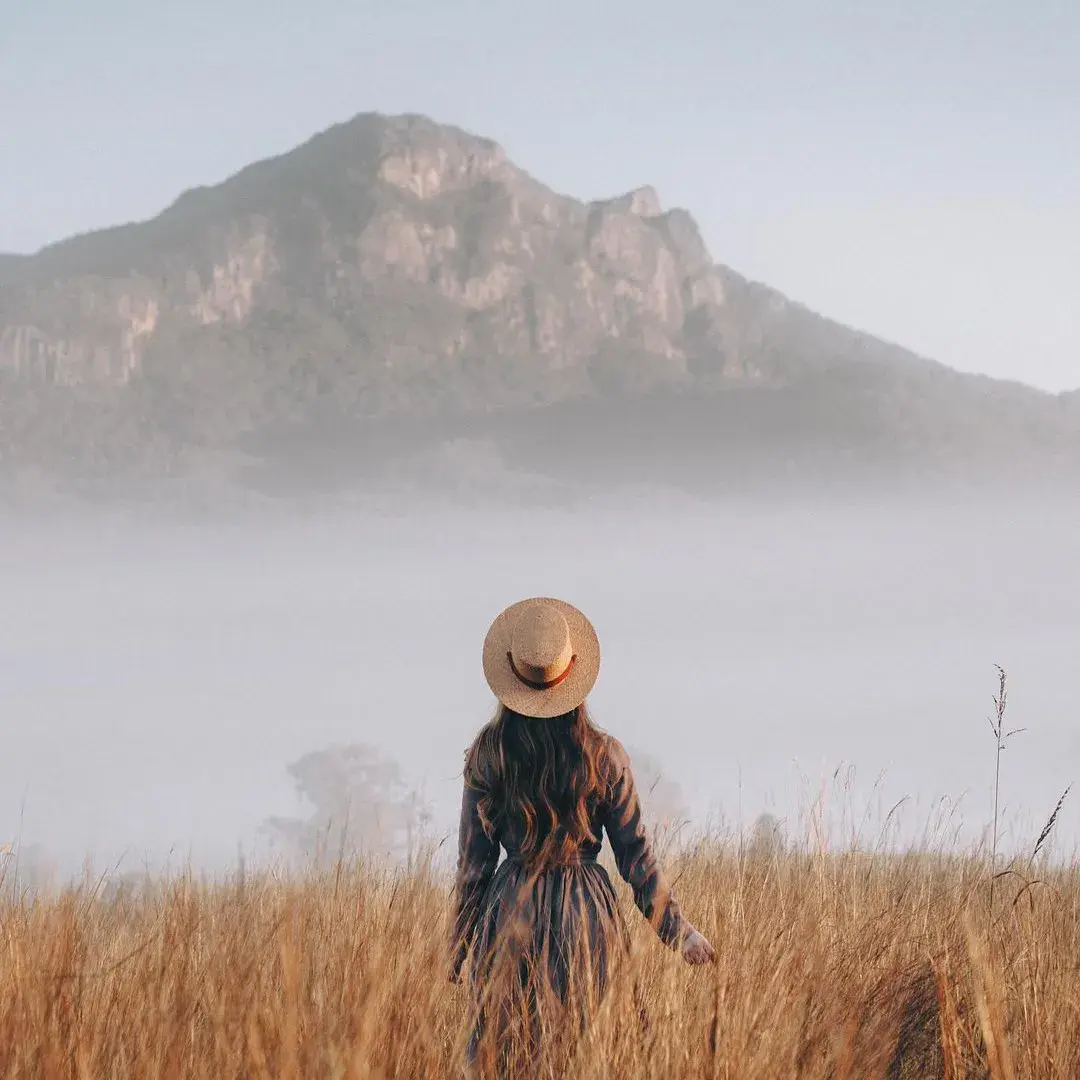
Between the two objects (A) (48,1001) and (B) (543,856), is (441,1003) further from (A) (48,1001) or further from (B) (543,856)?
(A) (48,1001)

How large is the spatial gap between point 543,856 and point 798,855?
142 inches

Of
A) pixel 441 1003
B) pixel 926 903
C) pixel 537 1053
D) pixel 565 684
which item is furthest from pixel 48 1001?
pixel 926 903

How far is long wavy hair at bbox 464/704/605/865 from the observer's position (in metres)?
3.49

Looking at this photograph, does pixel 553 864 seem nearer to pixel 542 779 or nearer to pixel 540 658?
pixel 542 779

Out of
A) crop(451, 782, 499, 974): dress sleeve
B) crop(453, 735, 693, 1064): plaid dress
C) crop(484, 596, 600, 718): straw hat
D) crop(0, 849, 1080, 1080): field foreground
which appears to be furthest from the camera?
crop(451, 782, 499, 974): dress sleeve

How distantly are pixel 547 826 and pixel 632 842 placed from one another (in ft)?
0.81

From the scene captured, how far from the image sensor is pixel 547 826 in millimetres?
3523

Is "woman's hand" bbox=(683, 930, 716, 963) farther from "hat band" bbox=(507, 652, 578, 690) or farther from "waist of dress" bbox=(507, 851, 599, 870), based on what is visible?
"hat band" bbox=(507, 652, 578, 690)

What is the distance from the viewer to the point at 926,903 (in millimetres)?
5227

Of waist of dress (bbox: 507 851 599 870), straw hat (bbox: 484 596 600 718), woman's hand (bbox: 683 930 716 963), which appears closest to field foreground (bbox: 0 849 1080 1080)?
woman's hand (bbox: 683 930 716 963)

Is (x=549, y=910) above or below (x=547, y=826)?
below

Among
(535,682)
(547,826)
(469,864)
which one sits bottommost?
(469,864)

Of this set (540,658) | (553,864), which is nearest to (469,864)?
(553,864)

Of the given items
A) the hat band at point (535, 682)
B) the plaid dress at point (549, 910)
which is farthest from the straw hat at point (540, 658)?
the plaid dress at point (549, 910)
